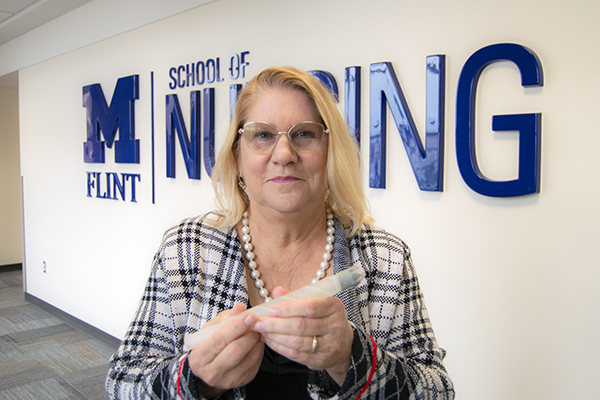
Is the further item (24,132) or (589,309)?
(24,132)

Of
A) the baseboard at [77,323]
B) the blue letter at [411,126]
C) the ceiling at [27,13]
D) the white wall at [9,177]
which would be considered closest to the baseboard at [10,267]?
the white wall at [9,177]

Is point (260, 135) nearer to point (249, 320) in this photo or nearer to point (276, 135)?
point (276, 135)

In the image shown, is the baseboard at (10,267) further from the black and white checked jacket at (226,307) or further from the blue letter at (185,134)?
the black and white checked jacket at (226,307)

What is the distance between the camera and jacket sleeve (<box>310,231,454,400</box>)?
109cm

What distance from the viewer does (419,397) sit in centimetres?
119

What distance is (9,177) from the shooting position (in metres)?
7.57

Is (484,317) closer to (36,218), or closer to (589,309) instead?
(589,309)

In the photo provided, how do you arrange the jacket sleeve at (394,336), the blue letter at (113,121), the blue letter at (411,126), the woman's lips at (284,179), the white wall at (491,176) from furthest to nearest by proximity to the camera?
the blue letter at (113,121), the blue letter at (411,126), the white wall at (491,176), the woman's lips at (284,179), the jacket sleeve at (394,336)

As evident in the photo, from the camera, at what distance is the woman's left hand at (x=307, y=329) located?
910 millimetres

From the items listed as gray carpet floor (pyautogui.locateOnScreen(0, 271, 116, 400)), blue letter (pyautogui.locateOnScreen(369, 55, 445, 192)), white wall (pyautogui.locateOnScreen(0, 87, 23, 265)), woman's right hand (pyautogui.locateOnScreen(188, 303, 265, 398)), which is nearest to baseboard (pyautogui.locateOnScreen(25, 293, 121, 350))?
gray carpet floor (pyautogui.locateOnScreen(0, 271, 116, 400))

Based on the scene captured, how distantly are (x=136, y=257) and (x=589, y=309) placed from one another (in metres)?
3.61

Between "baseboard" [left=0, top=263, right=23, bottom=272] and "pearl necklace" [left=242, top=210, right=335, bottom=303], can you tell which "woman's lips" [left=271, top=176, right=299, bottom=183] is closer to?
"pearl necklace" [left=242, top=210, right=335, bottom=303]

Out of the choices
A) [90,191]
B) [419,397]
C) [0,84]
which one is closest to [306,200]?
[419,397]

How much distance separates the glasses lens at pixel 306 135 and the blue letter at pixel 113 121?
327cm
